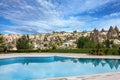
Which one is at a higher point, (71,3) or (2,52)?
(71,3)

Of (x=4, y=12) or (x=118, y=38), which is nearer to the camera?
(x=4, y=12)

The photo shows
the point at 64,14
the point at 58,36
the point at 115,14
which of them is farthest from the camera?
the point at 58,36

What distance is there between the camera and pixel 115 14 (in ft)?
133

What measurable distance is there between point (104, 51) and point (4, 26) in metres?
34.8

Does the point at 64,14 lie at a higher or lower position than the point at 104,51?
higher

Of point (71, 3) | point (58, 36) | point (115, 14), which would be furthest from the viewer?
point (58, 36)

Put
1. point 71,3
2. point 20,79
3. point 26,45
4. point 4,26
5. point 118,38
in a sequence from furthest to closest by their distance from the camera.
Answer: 1. point 118,38
2. point 4,26
3. point 26,45
4. point 71,3
5. point 20,79

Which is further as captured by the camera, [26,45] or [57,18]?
[26,45]

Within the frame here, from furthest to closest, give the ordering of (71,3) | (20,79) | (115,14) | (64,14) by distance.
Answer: (64,14)
(115,14)
(71,3)
(20,79)

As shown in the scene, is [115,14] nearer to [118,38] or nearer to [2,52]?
[2,52]

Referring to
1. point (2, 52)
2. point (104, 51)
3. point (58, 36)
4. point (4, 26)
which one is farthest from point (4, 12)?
point (58, 36)

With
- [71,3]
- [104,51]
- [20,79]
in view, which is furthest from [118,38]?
[20,79]

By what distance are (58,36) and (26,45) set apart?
285ft

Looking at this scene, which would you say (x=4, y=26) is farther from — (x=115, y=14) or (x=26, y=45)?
(x=115, y=14)
